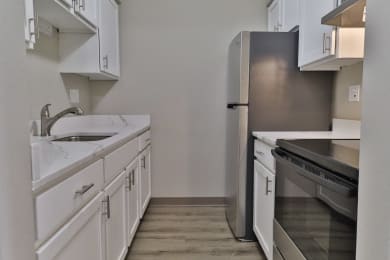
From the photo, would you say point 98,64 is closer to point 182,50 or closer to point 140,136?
point 140,136

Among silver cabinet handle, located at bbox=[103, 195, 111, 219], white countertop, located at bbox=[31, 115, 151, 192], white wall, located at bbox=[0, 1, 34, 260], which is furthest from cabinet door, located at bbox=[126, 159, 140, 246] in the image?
white wall, located at bbox=[0, 1, 34, 260]

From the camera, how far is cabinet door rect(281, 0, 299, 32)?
7.56 feet

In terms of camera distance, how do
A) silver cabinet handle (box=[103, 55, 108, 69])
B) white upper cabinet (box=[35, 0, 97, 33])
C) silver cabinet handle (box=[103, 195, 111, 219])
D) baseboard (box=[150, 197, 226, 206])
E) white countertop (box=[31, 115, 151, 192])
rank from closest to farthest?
white countertop (box=[31, 115, 151, 192]), silver cabinet handle (box=[103, 195, 111, 219]), white upper cabinet (box=[35, 0, 97, 33]), silver cabinet handle (box=[103, 55, 108, 69]), baseboard (box=[150, 197, 226, 206])

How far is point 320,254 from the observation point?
118 centimetres

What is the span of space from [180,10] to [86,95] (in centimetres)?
127

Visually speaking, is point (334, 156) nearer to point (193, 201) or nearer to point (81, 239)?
point (81, 239)

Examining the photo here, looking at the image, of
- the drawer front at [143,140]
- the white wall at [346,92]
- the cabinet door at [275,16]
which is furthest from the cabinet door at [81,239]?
the cabinet door at [275,16]

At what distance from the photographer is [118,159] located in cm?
179

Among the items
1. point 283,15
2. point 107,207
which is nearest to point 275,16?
point 283,15

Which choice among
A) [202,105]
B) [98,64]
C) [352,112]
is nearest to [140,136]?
[98,64]

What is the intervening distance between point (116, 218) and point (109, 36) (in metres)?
1.73

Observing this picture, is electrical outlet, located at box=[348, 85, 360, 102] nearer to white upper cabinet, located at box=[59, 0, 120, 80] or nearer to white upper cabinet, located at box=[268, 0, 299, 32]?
white upper cabinet, located at box=[268, 0, 299, 32]

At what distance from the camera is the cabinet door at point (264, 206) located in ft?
6.19

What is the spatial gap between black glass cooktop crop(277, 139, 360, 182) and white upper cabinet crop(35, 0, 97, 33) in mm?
1506
